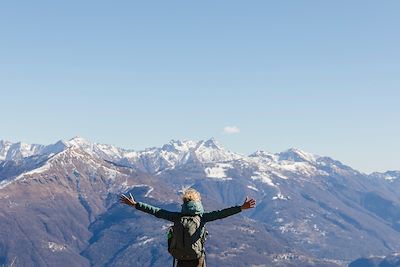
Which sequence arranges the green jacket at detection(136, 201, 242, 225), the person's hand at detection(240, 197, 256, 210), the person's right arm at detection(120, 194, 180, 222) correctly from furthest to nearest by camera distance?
1. the person's right arm at detection(120, 194, 180, 222)
2. the person's hand at detection(240, 197, 256, 210)
3. the green jacket at detection(136, 201, 242, 225)

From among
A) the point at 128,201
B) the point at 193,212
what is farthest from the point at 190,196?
Result: the point at 128,201

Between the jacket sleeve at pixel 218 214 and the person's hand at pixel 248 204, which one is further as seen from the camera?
the person's hand at pixel 248 204

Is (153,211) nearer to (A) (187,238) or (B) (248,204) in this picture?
(A) (187,238)

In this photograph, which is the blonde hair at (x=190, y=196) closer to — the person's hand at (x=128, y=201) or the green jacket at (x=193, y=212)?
the green jacket at (x=193, y=212)

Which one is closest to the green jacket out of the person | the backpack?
the person

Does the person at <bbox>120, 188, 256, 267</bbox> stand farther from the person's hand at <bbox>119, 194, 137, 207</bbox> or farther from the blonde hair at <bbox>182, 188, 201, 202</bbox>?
the person's hand at <bbox>119, 194, 137, 207</bbox>

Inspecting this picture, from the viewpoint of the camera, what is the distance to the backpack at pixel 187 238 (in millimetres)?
16875

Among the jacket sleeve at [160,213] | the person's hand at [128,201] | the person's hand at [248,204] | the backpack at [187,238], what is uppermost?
the person's hand at [248,204]

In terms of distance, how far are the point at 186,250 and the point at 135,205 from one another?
95.1 inches

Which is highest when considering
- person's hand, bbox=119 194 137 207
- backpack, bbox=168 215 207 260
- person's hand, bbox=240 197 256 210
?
person's hand, bbox=240 197 256 210

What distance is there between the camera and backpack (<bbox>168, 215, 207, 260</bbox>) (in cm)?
1688

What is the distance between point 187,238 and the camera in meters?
16.9

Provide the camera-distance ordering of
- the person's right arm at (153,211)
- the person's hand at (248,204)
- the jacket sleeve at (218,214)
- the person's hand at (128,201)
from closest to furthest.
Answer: the jacket sleeve at (218,214), the person's hand at (248,204), the person's right arm at (153,211), the person's hand at (128,201)

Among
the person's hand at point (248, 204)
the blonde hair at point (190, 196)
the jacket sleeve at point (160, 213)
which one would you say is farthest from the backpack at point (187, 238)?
the person's hand at point (248, 204)
